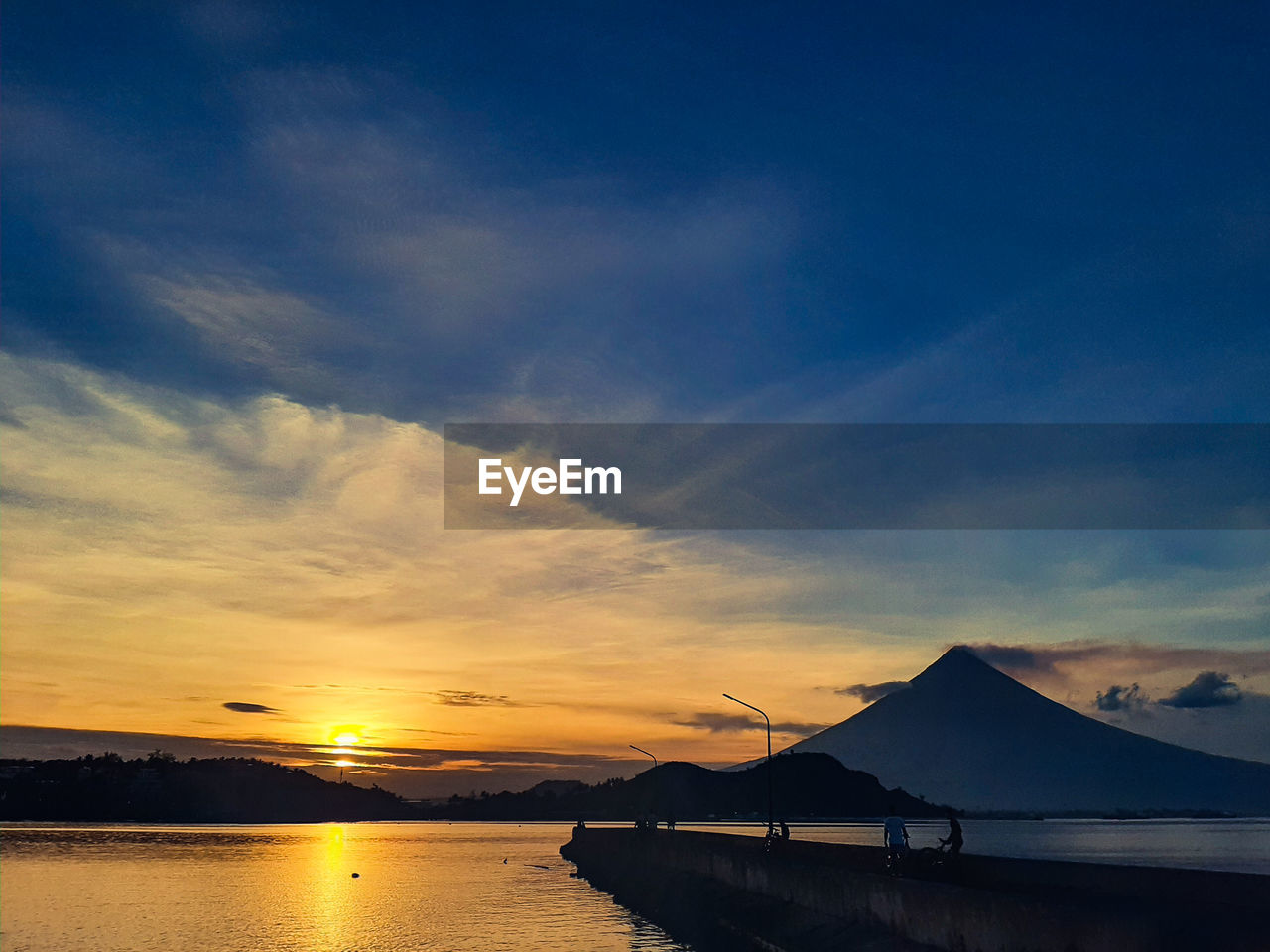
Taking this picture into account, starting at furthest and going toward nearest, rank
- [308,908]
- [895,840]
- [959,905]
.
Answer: [308,908] → [895,840] → [959,905]

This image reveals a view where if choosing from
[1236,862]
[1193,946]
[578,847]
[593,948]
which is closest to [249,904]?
[593,948]

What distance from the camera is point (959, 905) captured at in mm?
21750

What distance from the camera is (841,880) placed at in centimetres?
3005

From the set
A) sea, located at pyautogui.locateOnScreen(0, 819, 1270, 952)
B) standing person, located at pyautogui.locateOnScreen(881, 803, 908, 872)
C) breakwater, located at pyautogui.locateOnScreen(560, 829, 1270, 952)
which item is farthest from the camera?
sea, located at pyautogui.locateOnScreen(0, 819, 1270, 952)

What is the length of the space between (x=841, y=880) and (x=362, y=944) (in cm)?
2970

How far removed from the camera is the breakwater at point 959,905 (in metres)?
16.9

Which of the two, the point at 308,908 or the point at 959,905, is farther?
the point at 308,908

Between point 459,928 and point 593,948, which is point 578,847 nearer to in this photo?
point 459,928

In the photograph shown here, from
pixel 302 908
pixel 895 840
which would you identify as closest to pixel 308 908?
pixel 302 908

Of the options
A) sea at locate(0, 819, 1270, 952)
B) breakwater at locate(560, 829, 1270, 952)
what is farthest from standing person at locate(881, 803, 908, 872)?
sea at locate(0, 819, 1270, 952)

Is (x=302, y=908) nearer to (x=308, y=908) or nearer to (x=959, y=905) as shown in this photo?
(x=308, y=908)

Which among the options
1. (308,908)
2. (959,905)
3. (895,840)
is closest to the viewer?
(959,905)

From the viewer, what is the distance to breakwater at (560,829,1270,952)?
667 inches

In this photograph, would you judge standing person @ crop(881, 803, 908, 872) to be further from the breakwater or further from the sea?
the sea
